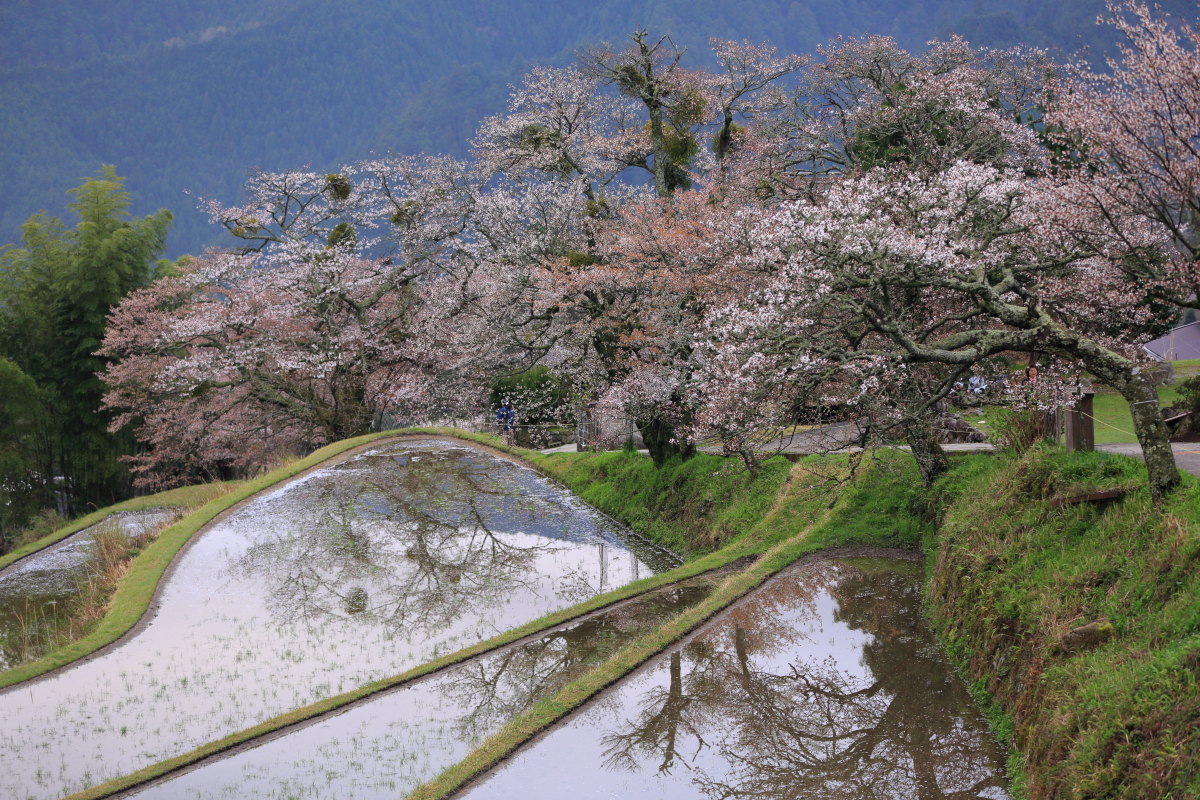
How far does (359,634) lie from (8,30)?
163 meters

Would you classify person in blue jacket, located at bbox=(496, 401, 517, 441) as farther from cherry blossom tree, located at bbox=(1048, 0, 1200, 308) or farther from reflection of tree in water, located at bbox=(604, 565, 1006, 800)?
cherry blossom tree, located at bbox=(1048, 0, 1200, 308)

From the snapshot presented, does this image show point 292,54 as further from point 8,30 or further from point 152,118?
point 8,30

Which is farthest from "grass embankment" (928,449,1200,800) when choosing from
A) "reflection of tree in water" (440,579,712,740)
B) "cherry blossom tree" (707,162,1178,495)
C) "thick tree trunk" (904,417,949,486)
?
"reflection of tree in water" (440,579,712,740)

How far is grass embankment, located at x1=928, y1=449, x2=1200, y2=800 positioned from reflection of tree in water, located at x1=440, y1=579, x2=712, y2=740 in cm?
377

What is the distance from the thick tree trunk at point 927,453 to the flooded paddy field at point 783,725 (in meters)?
2.56

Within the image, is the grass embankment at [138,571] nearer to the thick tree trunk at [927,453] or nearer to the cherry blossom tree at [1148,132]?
the thick tree trunk at [927,453]

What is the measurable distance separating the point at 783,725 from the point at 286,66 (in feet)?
495

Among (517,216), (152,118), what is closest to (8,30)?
(152,118)

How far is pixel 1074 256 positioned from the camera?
9.74 metres

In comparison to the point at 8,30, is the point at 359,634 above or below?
below

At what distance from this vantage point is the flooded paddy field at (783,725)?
702 centimetres

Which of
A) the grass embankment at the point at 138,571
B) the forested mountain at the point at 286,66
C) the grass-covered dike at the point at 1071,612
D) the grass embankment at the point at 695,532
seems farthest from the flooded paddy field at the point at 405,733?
the forested mountain at the point at 286,66

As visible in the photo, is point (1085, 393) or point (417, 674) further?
point (417, 674)

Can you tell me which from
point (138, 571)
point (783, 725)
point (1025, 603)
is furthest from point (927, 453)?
point (138, 571)
